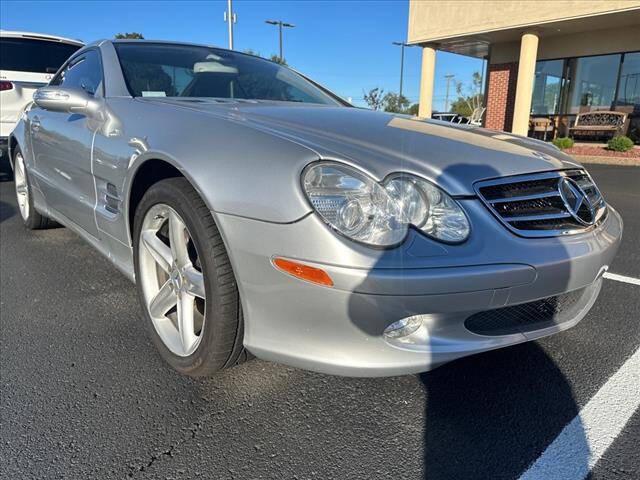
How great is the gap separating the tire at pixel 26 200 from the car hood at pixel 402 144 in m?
2.47

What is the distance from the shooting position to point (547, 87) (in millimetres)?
15039

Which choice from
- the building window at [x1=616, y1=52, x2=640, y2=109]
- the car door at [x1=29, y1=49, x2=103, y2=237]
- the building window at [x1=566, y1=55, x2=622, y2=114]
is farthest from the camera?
the building window at [x1=566, y1=55, x2=622, y2=114]

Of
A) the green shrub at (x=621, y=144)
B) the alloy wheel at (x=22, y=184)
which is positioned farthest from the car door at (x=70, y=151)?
the green shrub at (x=621, y=144)

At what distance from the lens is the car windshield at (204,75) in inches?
108

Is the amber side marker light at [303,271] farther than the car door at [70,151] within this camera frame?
No

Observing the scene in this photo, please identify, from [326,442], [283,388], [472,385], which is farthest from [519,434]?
[283,388]

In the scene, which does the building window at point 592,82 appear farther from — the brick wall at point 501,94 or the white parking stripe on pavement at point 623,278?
the white parking stripe on pavement at point 623,278

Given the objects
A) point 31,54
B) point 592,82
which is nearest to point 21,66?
point 31,54

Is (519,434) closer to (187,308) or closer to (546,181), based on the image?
(546,181)

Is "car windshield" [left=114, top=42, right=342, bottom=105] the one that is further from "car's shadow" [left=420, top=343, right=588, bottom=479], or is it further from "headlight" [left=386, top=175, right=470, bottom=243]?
"car's shadow" [left=420, top=343, right=588, bottom=479]

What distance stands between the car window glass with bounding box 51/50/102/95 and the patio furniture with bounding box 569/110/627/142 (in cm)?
1361

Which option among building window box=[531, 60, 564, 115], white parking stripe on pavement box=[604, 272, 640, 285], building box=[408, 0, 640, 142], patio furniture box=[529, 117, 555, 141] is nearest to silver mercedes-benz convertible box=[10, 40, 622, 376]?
white parking stripe on pavement box=[604, 272, 640, 285]

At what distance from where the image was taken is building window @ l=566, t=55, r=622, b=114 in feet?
44.3

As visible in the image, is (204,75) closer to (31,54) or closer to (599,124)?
(31,54)
